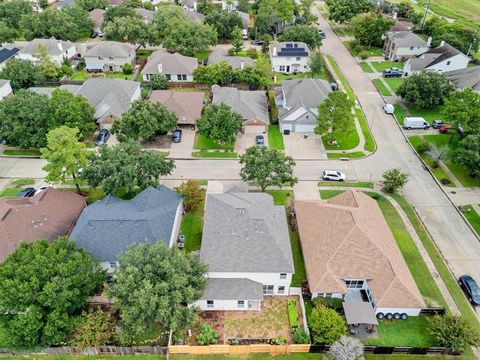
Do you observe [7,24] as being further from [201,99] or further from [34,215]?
[34,215]

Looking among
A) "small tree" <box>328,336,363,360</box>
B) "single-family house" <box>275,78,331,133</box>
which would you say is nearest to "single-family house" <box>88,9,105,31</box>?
"single-family house" <box>275,78,331,133</box>

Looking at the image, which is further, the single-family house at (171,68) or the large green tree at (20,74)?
the single-family house at (171,68)

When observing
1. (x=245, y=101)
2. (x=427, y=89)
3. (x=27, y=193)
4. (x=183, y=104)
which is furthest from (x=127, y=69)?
(x=427, y=89)

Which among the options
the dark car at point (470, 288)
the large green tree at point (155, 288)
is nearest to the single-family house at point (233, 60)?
the large green tree at point (155, 288)

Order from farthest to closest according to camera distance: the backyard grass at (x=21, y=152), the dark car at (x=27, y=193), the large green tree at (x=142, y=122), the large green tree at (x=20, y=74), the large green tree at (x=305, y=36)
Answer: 1. the large green tree at (x=305, y=36)
2. the large green tree at (x=20, y=74)
3. the backyard grass at (x=21, y=152)
4. the large green tree at (x=142, y=122)
5. the dark car at (x=27, y=193)

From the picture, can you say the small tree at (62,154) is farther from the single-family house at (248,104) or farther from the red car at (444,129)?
the red car at (444,129)

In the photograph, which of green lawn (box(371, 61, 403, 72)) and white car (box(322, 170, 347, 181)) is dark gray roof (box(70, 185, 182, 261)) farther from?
green lawn (box(371, 61, 403, 72))

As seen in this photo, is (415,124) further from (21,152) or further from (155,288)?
(21,152)
